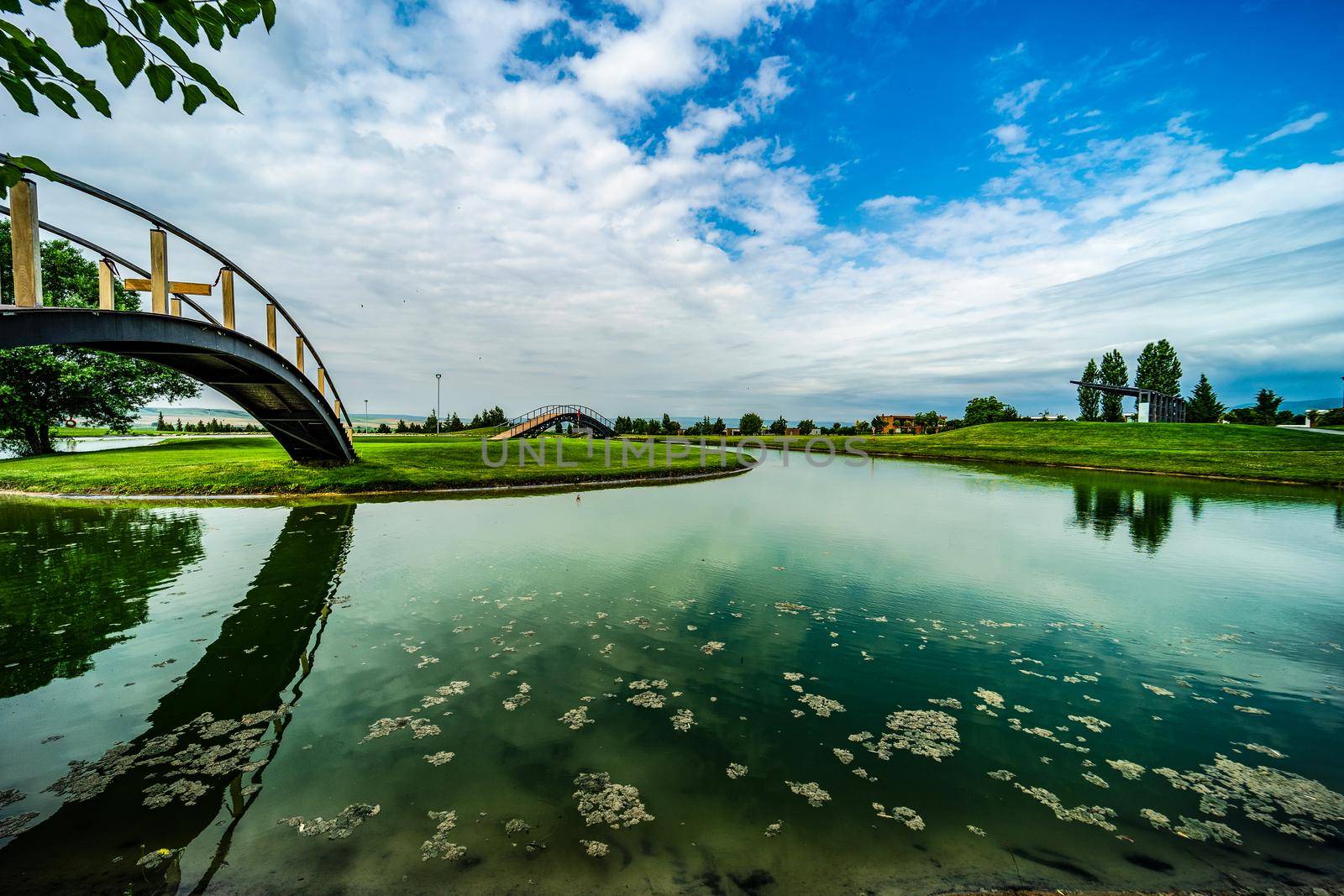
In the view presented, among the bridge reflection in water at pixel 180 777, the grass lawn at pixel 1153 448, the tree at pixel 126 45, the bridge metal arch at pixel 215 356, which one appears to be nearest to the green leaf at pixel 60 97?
the tree at pixel 126 45

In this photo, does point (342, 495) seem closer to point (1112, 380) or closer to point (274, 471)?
point (274, 471)

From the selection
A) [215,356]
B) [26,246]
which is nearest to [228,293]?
[215,356]

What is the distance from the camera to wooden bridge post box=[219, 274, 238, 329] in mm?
13602

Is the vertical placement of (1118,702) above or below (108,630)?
below

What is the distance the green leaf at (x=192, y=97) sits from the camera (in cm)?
299

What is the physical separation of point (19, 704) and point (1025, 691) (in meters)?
12.1

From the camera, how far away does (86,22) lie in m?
2.49

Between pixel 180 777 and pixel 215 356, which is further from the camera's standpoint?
pixel 215 356

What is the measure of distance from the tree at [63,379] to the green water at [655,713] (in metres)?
21.8

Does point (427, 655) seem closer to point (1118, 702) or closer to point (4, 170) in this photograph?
point (4, 170)

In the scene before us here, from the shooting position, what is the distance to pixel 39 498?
61.5ft

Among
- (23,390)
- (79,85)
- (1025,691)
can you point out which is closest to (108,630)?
(79,85)

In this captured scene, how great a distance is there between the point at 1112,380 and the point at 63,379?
130 metres

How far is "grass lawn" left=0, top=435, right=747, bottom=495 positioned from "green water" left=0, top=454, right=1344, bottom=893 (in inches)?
313
